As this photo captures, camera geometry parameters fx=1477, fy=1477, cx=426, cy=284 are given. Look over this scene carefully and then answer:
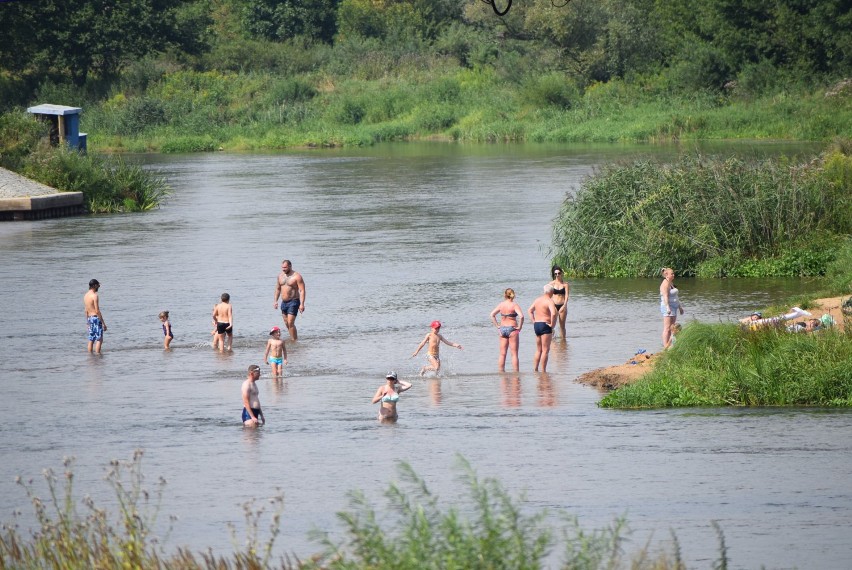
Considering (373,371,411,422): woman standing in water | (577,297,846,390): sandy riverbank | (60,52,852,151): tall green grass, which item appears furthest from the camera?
(60,52,852,151): tall green grass

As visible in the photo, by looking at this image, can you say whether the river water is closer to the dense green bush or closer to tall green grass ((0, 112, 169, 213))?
tall green grass ((0, 112, 169, 213))

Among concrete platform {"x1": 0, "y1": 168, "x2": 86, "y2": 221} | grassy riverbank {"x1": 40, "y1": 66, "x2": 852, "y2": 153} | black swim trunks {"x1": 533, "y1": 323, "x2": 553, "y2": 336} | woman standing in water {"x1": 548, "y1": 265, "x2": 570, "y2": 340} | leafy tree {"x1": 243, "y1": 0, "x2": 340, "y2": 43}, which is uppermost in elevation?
leafy tree {"x1": 243, "y1": 0, "x2": 340, "y2": 43}

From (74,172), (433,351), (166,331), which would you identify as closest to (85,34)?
(74,172)

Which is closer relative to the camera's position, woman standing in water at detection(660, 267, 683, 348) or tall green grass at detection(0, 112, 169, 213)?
woman standing in water at detection(660, 267, 683, 348)

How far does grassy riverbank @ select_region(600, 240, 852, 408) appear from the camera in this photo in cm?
1984

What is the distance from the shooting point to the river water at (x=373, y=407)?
15773mm

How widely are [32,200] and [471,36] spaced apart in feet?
181

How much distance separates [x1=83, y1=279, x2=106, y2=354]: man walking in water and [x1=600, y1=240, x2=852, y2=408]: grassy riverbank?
9254 mm

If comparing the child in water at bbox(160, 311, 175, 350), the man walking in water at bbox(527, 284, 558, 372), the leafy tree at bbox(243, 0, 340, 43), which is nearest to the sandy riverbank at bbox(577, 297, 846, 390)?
the man walking in water at bbox(527, 284, 558, 372)

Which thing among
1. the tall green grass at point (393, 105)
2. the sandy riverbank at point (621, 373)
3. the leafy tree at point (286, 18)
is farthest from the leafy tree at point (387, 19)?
the sandy riverbank at point (621, 373)

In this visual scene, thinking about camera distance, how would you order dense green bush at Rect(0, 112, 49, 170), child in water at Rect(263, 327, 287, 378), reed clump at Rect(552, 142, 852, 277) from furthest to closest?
dense green bush at Rect(0, 112, 49, 170) < reed clump at Rect(552, 142, 852, 277) < child in water at Rect(263, 327, 287, 378)

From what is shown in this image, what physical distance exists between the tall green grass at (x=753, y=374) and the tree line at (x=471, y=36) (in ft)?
188

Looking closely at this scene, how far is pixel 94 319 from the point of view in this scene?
980 inches

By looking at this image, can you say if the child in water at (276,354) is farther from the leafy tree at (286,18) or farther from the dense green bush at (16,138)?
the leafy tree at (286,18)
